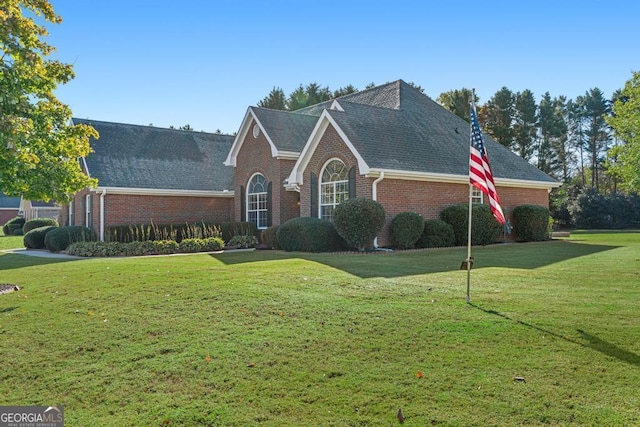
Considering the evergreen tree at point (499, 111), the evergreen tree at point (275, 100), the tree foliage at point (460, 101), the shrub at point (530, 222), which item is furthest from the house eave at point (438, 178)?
the evergreen tree at point (275, 100)

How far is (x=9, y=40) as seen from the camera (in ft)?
37.6

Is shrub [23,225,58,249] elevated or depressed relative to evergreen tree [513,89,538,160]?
depressed

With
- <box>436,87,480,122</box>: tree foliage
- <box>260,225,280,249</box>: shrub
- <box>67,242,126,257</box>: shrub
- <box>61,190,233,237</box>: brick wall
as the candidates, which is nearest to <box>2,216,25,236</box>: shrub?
<box>61,190,233,237</box>: brick wall

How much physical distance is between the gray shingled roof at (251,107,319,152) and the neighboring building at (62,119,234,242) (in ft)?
18.1

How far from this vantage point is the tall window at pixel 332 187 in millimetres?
19503

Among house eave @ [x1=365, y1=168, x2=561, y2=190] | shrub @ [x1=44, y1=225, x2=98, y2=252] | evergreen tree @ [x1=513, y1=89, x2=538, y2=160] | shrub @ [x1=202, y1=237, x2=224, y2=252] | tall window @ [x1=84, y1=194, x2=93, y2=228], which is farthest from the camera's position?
evergreen tree @ [x1=513, y1=89, x2=538, y2=160]

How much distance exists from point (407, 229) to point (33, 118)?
37.1 feet

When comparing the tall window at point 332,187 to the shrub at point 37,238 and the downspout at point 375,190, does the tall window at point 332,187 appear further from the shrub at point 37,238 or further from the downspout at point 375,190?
the shrub at point 37,238

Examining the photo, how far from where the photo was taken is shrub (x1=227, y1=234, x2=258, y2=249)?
71.4 feet

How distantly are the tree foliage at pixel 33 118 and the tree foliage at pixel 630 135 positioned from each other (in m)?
29.5

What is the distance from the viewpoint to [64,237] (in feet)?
75.5

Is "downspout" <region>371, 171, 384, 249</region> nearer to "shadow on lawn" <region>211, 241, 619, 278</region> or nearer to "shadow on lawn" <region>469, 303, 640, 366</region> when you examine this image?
"shadow on lawn" <region>211, 241, 619, 278</region>

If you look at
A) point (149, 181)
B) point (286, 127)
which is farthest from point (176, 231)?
point (286, 127)

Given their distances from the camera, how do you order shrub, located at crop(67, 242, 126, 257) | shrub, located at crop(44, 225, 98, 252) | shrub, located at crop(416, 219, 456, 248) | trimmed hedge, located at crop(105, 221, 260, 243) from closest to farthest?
1. shrub, located at crop(416, 219, 456, 248)
2. shrub, located at crop(67, 242, 126, 257)
3. trimmed hedge, located at crop(105, 221, 260, 243)
4. shrub, located at crop(44, 225, 98, 252)
